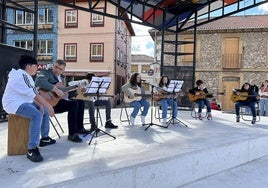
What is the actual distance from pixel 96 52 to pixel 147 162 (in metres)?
18.6

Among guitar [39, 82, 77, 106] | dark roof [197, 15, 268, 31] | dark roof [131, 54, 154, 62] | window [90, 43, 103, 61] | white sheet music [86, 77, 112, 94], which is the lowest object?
guitar [39, 82, 77, 106]

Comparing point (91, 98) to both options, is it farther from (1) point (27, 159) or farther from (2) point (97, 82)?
(1) point (27, 159)

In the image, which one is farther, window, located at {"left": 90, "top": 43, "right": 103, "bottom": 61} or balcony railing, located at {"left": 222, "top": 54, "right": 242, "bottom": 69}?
window, located at {"left": 90, "top": 43, "right": 103, "bottom": 61}

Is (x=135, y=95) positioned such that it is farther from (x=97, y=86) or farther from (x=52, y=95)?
(x=52, y=95)

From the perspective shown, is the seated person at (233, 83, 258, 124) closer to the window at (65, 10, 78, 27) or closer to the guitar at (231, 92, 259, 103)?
the guitar at (231, 92, 259, 103)

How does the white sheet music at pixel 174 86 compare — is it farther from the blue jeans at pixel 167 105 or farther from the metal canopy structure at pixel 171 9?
the metal canopy structure at pixel 171 9

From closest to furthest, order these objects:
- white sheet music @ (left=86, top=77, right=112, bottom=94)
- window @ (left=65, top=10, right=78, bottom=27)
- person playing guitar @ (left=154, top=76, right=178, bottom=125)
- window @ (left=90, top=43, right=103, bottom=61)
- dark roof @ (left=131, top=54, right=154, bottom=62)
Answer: white sheet music @ (left=86, top=77, right=112, bottom=94)
person playing guitar @ (left=154, top=76, right=178, bottom=125)
window @ (left=90, top=43, right=103, bottom=61)
window @ (left=65, top=10, right=78, bottom=27)
dark roof @ (left=131, top=54, right=154, bottom=62)

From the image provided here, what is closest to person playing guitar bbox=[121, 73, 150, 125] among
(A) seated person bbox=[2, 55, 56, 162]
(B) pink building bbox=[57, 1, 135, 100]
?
(A) seated person bbox=[2, 55, 56, 162]

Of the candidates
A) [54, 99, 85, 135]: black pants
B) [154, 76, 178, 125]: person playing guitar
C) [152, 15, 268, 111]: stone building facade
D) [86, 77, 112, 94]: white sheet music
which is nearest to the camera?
[54, 99, 85, 135]: black pants

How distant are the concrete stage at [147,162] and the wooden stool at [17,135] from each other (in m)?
0.09

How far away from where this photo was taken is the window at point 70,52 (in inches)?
842

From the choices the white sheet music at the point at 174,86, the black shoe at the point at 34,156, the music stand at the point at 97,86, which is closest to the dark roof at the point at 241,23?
the white sheet music at the point at 174,86

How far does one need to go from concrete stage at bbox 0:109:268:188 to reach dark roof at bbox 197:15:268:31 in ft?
50.8

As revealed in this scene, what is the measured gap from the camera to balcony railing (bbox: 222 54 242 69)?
1938cm
